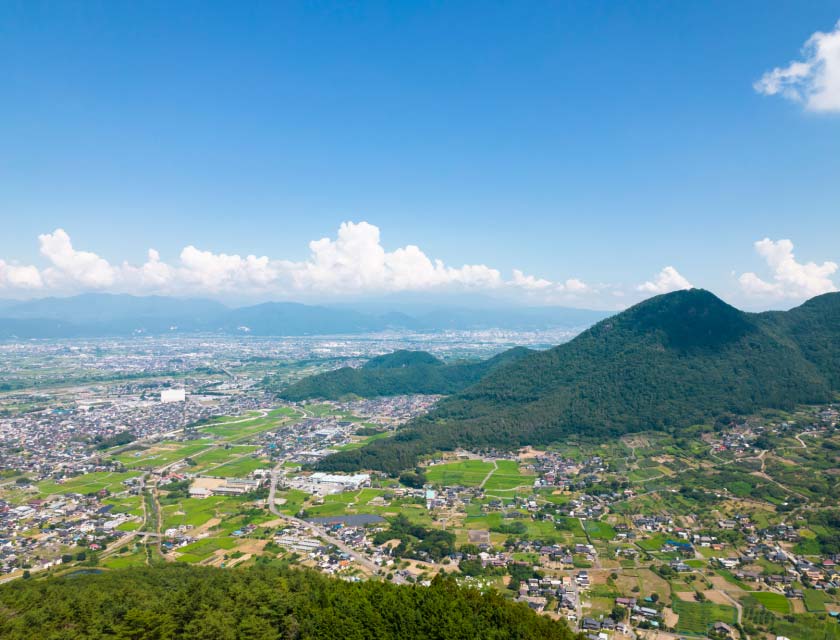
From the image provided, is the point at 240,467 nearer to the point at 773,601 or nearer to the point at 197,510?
the point at 197,510

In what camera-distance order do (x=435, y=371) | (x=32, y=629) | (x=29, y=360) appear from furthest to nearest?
(x=29, y=360), (x=435, y=371), (x=32, y=629)

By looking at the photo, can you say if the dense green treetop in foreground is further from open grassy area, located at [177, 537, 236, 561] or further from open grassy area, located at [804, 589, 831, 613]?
open grassy area, located at [804, 589, 831, 613]

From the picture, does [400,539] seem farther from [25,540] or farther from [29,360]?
[29,360]

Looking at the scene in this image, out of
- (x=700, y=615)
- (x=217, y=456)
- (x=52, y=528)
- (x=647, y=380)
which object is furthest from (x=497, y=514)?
(x=647, y=380)

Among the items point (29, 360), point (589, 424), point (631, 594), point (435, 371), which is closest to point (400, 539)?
point (631, 594)

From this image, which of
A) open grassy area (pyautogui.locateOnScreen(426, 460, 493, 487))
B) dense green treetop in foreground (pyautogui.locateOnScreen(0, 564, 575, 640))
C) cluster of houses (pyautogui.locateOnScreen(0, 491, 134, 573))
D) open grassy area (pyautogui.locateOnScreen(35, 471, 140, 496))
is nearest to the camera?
dense green treetop in foreground (pyautogui.locateOnScreen(0, 564, 575, 640))

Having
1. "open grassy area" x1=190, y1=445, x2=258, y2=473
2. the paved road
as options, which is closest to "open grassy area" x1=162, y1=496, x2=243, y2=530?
the paved road
